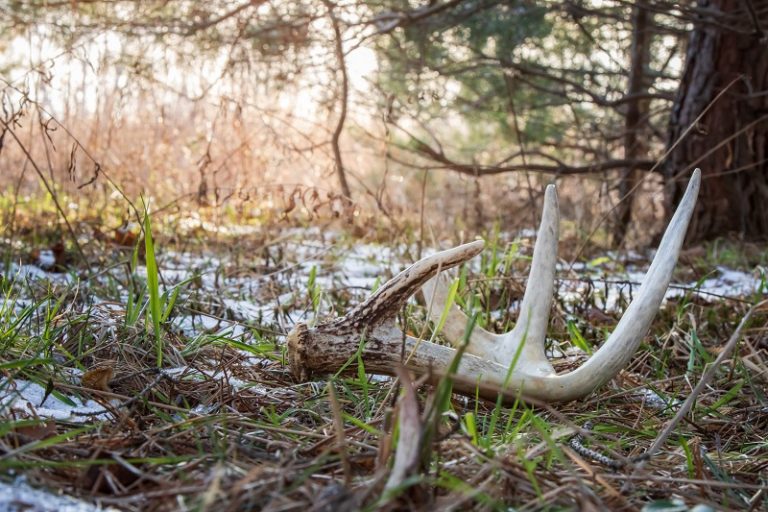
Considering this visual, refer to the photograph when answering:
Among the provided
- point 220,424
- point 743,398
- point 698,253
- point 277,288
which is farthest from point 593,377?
point 698,253

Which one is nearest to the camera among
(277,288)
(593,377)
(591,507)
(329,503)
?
(329,503)

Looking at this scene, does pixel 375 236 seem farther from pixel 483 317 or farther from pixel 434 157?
pixel 483 317

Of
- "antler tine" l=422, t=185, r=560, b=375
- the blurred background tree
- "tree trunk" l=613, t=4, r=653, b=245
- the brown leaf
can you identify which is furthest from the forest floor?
"tree trunk" l=613, t=4, r=653, b=245

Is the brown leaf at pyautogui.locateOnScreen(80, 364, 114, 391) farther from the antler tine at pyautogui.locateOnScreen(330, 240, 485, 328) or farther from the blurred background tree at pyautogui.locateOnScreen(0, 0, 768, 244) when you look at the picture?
the blurred background tree at pyautogui.locateOnScreen(0, 0, 768, 244)

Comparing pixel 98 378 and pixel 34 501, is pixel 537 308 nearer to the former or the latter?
pixel 98 378

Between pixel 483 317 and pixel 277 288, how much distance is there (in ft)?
3.47

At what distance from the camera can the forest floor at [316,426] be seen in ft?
3.91

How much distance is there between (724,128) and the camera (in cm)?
529

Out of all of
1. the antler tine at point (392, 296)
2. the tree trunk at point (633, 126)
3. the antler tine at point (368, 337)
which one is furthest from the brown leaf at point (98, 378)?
the tree trunk at point (633, 126)

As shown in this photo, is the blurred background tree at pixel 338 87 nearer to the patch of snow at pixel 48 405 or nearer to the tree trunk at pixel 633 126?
the tree trunk at pixel 633 126

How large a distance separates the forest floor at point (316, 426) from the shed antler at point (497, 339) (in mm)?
64

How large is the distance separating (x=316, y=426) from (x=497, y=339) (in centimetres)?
57

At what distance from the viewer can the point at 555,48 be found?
7340mm

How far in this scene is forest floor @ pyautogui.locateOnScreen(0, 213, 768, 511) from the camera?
1.19m
